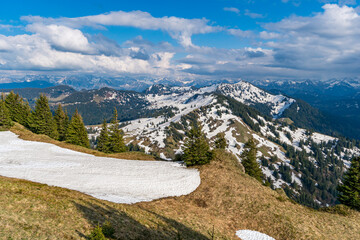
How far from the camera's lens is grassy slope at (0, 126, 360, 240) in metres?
15.4

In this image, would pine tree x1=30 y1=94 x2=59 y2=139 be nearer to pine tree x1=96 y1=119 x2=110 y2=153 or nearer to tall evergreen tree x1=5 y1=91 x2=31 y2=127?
tall evergreen tree x1=5 y1=91 x2=31 y2=127

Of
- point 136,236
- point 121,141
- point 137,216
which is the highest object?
point 136,236

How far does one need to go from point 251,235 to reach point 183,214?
31.1ft

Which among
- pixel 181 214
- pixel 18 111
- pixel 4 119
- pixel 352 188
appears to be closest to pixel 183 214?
pixel 181 214

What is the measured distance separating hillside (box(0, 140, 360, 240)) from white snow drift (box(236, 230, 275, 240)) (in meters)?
0.83

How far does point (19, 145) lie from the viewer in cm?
4712

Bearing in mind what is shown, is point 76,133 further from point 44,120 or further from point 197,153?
point 197,153

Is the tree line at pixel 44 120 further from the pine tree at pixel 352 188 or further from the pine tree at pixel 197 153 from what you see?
the pine tree at pixel 352 188

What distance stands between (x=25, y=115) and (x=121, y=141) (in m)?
49.3

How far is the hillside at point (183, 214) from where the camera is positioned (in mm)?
15375

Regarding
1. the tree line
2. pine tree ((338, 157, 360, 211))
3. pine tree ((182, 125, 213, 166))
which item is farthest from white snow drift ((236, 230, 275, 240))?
the tree line

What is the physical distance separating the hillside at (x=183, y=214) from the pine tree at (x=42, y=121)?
56.7 meters

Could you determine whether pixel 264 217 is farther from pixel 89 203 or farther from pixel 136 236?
pixel 89 203

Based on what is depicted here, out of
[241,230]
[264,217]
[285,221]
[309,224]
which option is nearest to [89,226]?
[241,230]
